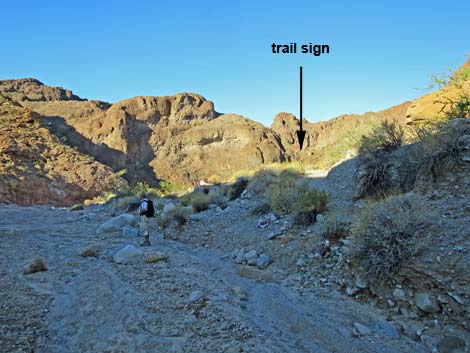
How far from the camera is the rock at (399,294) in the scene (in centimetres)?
394

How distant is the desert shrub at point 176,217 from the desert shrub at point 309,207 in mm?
3562

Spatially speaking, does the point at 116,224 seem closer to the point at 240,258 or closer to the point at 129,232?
the point at 129,232

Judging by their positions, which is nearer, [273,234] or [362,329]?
[362,329]

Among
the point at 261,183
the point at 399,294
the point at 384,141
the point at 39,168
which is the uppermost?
the point at 384,141

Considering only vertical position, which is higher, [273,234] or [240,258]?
[273,234]

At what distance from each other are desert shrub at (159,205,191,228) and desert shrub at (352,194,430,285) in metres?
5.75

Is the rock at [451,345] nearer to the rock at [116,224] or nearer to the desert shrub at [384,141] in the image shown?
the desert shrub at [384,141]

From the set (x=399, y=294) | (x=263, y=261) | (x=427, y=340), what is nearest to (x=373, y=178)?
(x=263, y=261)

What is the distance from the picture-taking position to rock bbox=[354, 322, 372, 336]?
358 cm

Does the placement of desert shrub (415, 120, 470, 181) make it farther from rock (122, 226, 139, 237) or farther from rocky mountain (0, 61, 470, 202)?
rocky mountain (0, 61, 470, 202)

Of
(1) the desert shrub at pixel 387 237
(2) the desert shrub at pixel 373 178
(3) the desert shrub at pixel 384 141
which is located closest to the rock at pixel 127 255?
(1) the desert shrub at pixel 387 237

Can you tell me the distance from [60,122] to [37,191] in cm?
1353

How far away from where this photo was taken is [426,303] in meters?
3.69

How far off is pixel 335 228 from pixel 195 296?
2573 mm
